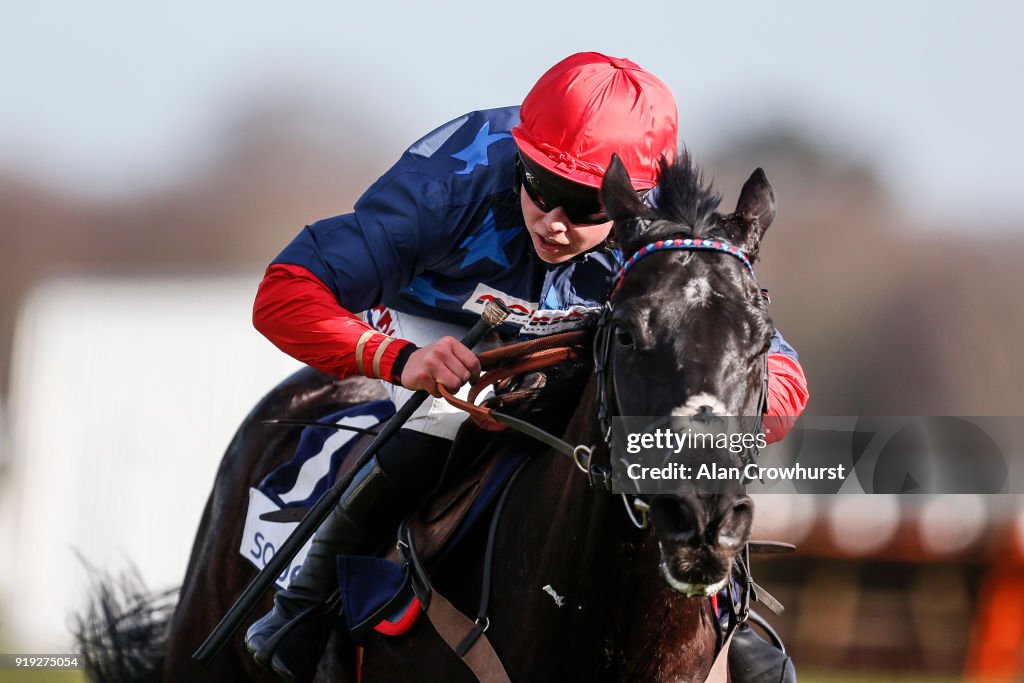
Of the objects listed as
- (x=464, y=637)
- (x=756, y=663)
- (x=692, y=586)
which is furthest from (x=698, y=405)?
(x=756, y=663)

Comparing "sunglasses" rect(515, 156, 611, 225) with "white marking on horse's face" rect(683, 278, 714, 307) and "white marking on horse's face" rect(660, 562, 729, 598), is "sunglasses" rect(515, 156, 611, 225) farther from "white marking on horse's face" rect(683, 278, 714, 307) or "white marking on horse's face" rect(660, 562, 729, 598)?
"white marking on horse's face" rect(660, 562, 729, 598)

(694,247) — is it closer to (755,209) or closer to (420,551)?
(755,209)

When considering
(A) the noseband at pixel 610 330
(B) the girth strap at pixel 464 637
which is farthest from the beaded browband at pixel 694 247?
(B) the girth strap at pixel 464 637

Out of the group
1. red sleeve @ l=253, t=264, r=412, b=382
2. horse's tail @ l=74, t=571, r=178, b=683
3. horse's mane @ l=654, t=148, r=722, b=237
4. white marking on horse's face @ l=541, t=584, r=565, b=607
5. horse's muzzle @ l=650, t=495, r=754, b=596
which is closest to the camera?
horse's muzzle @ l=650, t=495, r=754, b=596

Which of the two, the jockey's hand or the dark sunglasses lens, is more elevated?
the dark sunglasses lens

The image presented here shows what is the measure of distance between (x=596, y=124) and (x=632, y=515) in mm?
1274

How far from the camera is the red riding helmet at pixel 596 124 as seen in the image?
362 cm

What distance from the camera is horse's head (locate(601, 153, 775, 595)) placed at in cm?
261

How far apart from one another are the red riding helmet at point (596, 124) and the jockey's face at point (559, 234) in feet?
0.46

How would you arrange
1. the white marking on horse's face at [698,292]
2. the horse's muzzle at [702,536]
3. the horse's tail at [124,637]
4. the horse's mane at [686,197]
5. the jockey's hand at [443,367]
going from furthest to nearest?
the horse's tail at [124,637], the jockey's hand at [443,367], the horse's mane at [686,197], the white marking on horse's face at [698,292], the horse's muzzle at [702,536]

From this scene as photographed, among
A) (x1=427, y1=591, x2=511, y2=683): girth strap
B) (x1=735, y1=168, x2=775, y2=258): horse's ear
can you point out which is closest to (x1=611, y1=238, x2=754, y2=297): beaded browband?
(x1=735, y1=168, x2=775, y2=258): horse's ear

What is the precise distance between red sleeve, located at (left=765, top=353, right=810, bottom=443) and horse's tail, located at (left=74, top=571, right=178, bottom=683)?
3.50 metres

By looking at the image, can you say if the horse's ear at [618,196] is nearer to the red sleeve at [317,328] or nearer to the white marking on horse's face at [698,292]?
the white marking on horse's face at [698,292]

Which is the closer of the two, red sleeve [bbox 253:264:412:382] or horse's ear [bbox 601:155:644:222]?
horse's ear [bbox 601:155:644:222]
